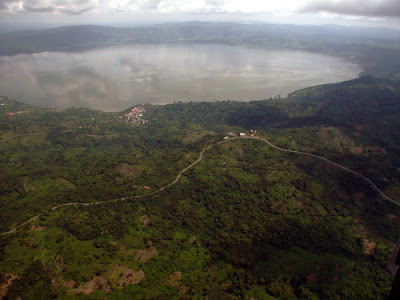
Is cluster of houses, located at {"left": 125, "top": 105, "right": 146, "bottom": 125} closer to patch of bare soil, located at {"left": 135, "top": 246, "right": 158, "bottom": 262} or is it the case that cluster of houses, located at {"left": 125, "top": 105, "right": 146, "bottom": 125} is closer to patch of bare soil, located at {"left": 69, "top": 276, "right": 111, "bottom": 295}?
patch of bare soil, located at {"left": 135, "top": 246, "right": 158, "bottom": 262}

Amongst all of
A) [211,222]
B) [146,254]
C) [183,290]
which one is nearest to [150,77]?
[211,222]

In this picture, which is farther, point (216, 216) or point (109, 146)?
point (109, 146)

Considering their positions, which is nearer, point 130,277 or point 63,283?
point 63,283

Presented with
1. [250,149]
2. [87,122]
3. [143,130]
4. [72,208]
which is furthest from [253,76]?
[72,208]

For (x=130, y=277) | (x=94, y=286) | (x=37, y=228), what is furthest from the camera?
(x=37, y=228)

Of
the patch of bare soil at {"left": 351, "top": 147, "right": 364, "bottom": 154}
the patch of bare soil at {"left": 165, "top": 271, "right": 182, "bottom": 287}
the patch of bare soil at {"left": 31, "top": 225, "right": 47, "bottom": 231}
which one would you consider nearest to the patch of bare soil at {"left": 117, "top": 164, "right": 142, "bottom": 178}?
the patch of bare soil at {"left": 31, "top": 225, "right": 47, "bottom": 231}

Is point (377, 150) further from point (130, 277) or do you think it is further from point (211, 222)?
point (130, 277)

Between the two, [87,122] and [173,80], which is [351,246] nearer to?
[87,122]
